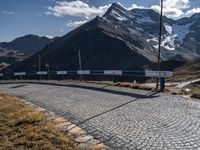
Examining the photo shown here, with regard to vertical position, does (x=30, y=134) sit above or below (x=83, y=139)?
above

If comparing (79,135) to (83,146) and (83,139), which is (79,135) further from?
(83,146)

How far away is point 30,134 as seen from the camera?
9305 mm

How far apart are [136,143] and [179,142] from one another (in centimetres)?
108

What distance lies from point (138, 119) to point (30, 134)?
390 cm

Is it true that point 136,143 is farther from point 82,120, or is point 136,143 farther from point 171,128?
point 82,120

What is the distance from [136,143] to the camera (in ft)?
28.4

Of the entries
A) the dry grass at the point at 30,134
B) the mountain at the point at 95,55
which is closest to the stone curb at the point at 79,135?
the dry grass at the point at 30,134

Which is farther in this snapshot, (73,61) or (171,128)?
(73,61)

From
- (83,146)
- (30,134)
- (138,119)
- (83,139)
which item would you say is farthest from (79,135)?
(138,119)

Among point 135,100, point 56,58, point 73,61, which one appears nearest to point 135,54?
point 73,61

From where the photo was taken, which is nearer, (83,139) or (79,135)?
(83,139)

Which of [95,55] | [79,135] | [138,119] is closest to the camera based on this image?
A: [79,135]

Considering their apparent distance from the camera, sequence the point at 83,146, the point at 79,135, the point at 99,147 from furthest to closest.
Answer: the point at 79,135
the point at 83,146
the point at 99,147

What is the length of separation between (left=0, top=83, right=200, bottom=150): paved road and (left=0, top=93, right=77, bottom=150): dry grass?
1.16 meters
